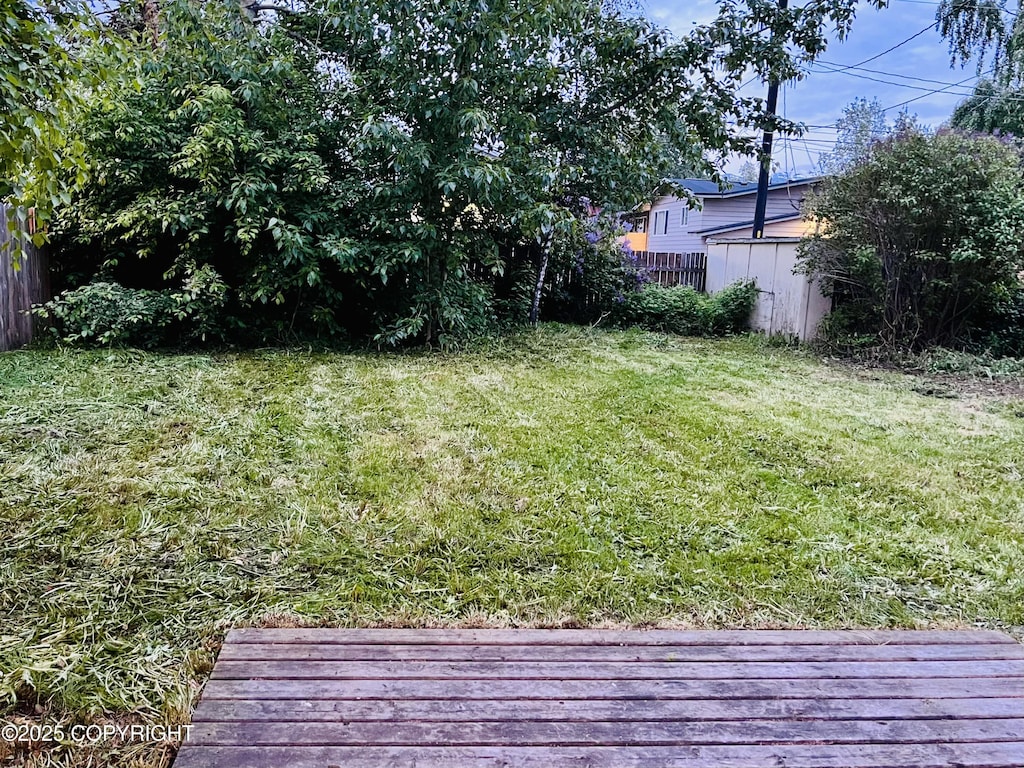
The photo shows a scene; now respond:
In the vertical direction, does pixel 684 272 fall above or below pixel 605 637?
above

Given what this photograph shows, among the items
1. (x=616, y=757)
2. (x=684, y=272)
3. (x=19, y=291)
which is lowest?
(x=616, y=757)

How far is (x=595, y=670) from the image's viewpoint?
170 cm

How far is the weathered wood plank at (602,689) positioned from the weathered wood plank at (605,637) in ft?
0.62

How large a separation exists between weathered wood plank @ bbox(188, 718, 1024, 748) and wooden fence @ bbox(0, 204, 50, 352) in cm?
534

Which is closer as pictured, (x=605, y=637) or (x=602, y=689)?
(x=602, y=689)

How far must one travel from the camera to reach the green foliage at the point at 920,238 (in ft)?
19.6

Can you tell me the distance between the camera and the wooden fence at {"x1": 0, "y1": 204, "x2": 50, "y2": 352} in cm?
536

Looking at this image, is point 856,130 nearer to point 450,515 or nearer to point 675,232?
point 675,232

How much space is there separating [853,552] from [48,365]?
5.38m

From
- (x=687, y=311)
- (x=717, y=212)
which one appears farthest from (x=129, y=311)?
(x=717, y=212)

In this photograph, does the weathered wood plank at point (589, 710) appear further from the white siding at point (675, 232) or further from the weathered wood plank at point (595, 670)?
the white siding at point (675, 232)

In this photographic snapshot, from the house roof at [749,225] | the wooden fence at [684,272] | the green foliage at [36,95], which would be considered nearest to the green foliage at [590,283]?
the wooden fence at [684,272]

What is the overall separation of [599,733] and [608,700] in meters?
0.12

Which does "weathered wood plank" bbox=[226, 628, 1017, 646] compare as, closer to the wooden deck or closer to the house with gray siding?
the wooden deck
